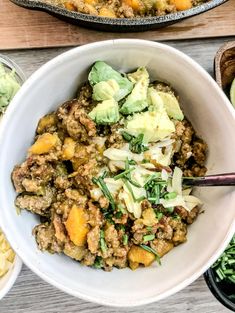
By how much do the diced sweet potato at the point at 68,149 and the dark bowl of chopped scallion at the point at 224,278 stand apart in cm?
69

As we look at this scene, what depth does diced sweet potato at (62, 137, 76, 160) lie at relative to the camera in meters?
1.92

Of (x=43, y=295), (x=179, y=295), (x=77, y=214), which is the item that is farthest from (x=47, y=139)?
(x=179, y=295)

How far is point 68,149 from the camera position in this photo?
1.92 m

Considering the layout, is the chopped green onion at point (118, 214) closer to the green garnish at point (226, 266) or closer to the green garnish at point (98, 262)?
the green garnish at point (98, 262)

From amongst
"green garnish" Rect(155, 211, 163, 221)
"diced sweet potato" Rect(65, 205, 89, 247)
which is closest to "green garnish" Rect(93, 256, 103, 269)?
"diced sweet potato" Rect(65, 205, 89, 247)

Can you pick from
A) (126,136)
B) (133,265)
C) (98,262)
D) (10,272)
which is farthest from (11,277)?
(126,136)

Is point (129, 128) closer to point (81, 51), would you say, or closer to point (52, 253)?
point (81, 51)

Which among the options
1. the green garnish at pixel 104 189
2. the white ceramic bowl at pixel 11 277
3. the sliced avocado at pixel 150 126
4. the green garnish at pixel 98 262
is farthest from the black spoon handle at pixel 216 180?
the white ceramic bowl at pixel 11 277

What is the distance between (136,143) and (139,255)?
361 millimetres

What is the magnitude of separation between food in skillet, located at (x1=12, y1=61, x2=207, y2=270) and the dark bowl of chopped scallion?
32cm

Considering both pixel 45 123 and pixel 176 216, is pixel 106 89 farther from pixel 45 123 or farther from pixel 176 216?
pixel 176 216

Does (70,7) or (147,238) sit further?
(70,7)

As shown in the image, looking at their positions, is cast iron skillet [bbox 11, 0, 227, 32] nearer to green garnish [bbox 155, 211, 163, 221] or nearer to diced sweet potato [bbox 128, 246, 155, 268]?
green garnish [bbox 155, 211, 163, 221]

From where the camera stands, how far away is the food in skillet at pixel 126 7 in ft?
7.23
